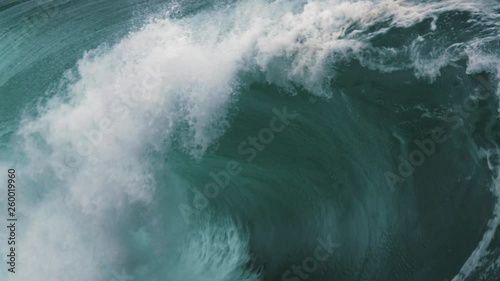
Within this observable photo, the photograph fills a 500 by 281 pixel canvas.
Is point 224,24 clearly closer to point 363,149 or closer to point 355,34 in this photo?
point 355,34

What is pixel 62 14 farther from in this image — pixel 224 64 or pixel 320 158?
pixel 320 158

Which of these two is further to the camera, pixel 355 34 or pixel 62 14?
pixel 62 14

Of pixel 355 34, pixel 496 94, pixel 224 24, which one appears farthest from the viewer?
pixel 224 24

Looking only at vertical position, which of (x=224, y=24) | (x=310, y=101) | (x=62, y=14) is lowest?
(x=310, y=101)

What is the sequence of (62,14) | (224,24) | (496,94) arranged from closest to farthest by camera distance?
(496,94), (224,24), (62,14)

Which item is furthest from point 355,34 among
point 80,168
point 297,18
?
point 80,168

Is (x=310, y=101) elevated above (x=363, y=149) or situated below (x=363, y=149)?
above
